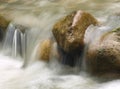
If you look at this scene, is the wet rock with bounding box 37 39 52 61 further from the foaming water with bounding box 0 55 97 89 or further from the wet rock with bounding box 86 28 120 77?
the wet rock with bounding box 86 28 120 77

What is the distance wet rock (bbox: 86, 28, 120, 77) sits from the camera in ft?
25.8

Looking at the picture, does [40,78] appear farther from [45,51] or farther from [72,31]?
[72,31]

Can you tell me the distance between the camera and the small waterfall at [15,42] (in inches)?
416

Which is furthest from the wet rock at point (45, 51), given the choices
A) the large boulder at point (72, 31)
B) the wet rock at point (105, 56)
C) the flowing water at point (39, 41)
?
the wet rock at point (105, 56)

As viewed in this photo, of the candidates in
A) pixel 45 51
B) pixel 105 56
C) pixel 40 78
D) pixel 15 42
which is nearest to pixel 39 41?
pixel 45 51

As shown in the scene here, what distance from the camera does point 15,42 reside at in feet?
35.0

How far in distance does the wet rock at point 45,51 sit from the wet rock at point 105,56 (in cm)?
137

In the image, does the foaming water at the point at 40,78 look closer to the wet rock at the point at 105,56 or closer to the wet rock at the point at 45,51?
the wet rock at the point at 45,51

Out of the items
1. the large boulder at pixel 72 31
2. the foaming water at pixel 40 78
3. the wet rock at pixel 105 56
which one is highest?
the large boulder at pixel 72 31

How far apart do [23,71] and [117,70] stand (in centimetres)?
271

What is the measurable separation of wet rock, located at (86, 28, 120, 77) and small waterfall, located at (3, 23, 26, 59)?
264cm

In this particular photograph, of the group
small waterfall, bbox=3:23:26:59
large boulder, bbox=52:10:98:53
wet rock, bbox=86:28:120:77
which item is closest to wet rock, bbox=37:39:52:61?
large boulder, bbox=52:10:98:53

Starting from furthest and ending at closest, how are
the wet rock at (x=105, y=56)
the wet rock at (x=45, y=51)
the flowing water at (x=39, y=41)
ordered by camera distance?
the wet rock at (x=45, y=51)
the flowing water at (x=39, y=41)
the wet rock at (x=105, y=56)

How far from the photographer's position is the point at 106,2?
1245cm
